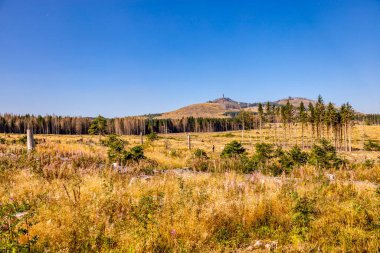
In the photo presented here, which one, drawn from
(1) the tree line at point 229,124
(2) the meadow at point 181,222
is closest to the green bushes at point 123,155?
(2) the meadow at point 181,222

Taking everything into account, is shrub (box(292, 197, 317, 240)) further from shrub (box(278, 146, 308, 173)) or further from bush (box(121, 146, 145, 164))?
bush (box(121, 146, 145, 164))

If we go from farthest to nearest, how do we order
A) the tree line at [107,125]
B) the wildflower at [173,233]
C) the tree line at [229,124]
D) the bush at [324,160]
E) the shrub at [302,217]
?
the tree line at [107,125], the tree line at [229,124], the bush at [324,160], the shrub at [302,217], the wildflower at [173,233]

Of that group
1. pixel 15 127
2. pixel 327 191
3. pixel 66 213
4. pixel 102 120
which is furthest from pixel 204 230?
pixel 15 127

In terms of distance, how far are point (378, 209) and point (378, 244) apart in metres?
1.70

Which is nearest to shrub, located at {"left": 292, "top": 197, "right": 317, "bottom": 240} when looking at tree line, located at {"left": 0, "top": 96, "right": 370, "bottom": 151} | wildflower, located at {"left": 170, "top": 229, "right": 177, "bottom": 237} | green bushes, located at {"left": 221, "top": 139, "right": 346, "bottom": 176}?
wildflower, located at {"left": 170, "top": 229, "right": 177, "bottom": 237}

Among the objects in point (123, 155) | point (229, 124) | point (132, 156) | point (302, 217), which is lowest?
point (302, 217)

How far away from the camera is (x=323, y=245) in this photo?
11.2 feet

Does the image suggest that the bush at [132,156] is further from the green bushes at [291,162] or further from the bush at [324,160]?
the bush at [324,160]

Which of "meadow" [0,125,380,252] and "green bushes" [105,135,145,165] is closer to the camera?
"meadow" [0,125,380,252]

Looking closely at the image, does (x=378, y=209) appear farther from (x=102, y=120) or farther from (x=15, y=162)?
(x=102, y=120)

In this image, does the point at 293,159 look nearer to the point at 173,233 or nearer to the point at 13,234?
the point at 173,233

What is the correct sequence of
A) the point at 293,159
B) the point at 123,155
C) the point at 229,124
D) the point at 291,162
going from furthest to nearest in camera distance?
the point at 229,124 < the point at 293,159 < the point at 123,155 < the point at 291,162

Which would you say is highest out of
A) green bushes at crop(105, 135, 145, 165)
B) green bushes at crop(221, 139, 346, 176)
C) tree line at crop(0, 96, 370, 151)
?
tree line at crop(0, 96, 370, 151)

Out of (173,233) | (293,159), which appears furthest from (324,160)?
(173,233)
